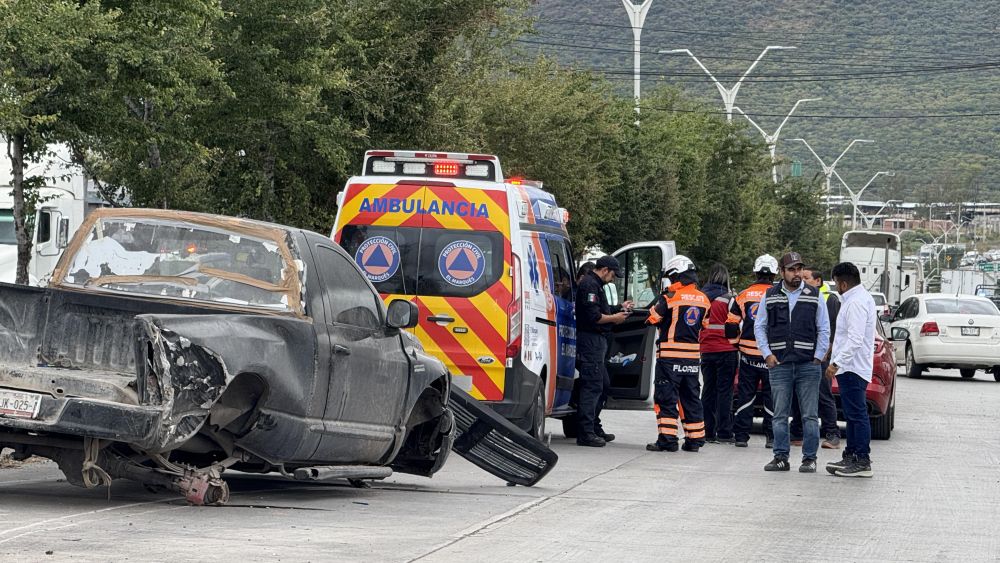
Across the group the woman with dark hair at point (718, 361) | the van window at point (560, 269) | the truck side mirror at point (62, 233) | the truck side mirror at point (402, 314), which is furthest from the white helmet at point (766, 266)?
the truck side mirror at point (62, 233)

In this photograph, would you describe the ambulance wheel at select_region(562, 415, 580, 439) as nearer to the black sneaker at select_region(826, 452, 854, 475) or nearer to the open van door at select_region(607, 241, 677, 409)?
the open van door at select_region(607, 241, 677, 409)

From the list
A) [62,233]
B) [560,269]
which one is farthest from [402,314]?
[62,233]

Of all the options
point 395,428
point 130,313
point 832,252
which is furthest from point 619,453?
point 832,252

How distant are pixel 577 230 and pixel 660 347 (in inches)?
772

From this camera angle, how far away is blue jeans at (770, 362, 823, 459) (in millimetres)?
13156

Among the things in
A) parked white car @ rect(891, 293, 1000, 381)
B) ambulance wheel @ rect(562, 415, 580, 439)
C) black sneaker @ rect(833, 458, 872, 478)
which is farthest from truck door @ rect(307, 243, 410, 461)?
parked white car @ rect(891, 293, 1000, 381)

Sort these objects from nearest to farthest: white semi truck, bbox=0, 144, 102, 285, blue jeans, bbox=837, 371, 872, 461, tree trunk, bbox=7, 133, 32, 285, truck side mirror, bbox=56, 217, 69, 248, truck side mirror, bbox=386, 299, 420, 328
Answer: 1. truck side mirror, bbox=386, 299, 420, 328
2. blue jeans, bbox=837, 371, 872, 461
3. tree trunk, bbox=7, 133, 32, 285
4. white semi truck, bbox=0, 144, 102, 285
5. truck side mirror, bbox=56, 217, 69, 248

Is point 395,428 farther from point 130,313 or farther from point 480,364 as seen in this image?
point 480,364

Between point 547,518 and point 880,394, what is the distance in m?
Answer: 7.83

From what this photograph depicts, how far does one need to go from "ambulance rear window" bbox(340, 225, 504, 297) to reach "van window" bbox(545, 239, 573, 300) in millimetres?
1251

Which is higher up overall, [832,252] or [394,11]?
[394,11]

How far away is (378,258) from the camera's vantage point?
518 inches

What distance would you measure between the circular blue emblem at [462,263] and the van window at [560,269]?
4.17 ft

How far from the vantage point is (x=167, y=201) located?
1678 centimetres
